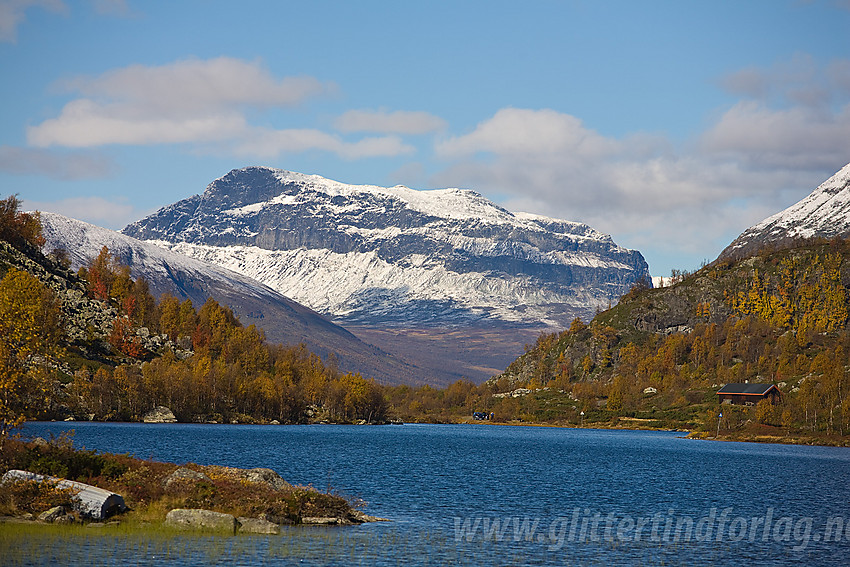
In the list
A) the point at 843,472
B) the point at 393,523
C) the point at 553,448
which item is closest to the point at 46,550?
the point at 393,523

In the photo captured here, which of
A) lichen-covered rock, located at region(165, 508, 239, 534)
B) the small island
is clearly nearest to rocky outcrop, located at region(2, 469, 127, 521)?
the small island

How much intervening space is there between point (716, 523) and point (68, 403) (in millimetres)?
158496

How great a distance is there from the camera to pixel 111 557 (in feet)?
141

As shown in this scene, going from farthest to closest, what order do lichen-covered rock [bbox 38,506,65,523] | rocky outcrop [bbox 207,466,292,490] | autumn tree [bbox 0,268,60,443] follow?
rocky outcrop [bbox 207,466,292,490], autumn tree [bbox 0,268,60,443], lichen-covered rock [bbox 38,506,65,523]

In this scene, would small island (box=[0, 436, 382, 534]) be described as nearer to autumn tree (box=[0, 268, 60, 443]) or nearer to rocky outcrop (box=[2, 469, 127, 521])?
rocky outcrop (box=[2, 469, 127, 521])

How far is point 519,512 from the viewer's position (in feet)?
230

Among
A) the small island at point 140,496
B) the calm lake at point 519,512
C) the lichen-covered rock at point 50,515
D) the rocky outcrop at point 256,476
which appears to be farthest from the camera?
the rocky outcrop at point 256,476

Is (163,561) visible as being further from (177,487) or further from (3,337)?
(3,337)

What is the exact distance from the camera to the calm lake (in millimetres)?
47438

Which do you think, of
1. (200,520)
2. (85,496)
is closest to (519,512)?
(200,520)

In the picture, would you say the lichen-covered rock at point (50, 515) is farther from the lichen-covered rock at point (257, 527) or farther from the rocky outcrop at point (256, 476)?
the rocky outcrop at point (256, 476)

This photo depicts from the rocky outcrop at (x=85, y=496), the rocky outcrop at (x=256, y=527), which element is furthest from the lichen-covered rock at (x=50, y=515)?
the rocky outcrop at (x=256, y=527)

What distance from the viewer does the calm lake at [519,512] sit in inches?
1868

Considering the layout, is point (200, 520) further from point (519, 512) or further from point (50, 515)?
point (519, 512)
